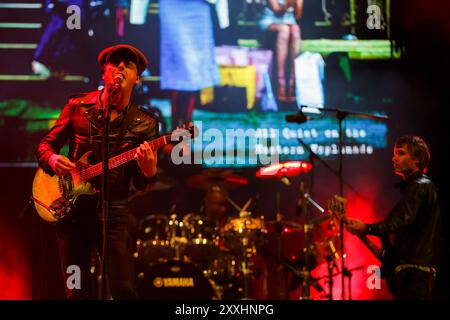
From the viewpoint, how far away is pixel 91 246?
14.8 feet

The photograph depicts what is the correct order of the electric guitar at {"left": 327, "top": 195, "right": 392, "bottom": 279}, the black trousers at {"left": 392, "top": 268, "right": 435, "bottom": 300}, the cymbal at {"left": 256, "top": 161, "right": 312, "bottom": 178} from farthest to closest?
1. the cymbal at {"left": 256, "top": 161, "right": 312, "bottom": 178}
2. the electric guitar at {"left": 327, "top": 195, "right": 392, "bottom": 279}
3. the black trousers at {"left": 392, "top": 268, "right": 435, "bottom": 300}

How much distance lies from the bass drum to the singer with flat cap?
275cm

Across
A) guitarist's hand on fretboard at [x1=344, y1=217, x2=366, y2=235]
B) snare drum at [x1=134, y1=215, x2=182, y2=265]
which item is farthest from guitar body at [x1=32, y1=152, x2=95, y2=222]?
snare drum at [x1=134, y1=215, x2=182, y2=265]

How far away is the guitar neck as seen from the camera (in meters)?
4.46

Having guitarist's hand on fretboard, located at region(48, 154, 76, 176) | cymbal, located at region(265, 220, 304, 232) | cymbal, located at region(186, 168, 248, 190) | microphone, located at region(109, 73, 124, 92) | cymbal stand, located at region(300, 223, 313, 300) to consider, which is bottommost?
cymbal stand, located at region(300, 223, 313, 300)

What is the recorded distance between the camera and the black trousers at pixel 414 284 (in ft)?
17.1

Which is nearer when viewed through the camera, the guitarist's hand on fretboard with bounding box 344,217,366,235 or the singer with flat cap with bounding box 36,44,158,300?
the singer with flat cap with bounding box 36,44,158,300

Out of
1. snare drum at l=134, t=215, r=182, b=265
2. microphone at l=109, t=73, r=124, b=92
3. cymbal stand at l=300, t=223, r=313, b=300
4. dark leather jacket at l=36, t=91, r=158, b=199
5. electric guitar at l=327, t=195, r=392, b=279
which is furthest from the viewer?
cymbal stand at l=300, t=223, r=313, b=300

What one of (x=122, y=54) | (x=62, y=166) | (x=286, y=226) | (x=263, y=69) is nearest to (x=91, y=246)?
(x=62, y=166)

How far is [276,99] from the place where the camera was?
27.1ft

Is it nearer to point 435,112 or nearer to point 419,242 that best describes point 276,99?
point 435,112

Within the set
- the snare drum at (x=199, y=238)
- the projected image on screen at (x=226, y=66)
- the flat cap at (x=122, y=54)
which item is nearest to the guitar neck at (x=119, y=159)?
the flat cap at (x=122, y=54)

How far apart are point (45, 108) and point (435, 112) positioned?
5.36m

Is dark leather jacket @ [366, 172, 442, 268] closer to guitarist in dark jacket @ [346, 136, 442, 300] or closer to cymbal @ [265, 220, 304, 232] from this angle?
guitarist in dark jacket @ [346, 136, 442, 300]
